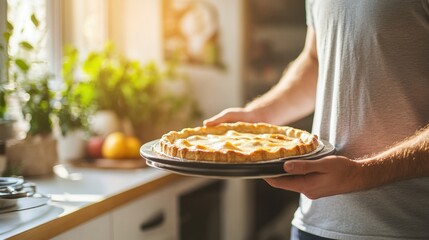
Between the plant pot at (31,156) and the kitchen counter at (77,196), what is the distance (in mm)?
36

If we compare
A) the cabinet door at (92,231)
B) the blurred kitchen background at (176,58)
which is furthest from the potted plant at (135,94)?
the cabinet door at (92,231)

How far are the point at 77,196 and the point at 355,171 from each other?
2.94 ft

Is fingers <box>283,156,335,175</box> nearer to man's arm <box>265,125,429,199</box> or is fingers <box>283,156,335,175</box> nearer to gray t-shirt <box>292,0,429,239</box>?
man's arm <box>265,125,429,199</box>

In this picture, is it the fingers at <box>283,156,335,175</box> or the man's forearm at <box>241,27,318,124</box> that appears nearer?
the fingers at <box>283,156,335,175</box>

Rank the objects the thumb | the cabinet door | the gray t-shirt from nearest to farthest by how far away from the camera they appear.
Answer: the thumb < the gray t-shirt < the cabinet door

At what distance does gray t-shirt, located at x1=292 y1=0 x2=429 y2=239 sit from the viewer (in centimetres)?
128

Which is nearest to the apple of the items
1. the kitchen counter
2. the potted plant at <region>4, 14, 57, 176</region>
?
the kitchen counter

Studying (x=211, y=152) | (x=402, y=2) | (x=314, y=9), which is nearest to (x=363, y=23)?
(x=402, y=2)

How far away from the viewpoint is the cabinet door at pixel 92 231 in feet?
4.91

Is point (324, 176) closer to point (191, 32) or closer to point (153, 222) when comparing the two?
point (153, 222)

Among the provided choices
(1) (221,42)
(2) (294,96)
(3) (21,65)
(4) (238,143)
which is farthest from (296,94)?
(1) (221,42)

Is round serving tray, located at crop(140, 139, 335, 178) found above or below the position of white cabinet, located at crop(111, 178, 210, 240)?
above

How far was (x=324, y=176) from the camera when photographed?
1.08 metres

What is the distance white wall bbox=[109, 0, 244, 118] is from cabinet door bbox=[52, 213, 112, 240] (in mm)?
1044
